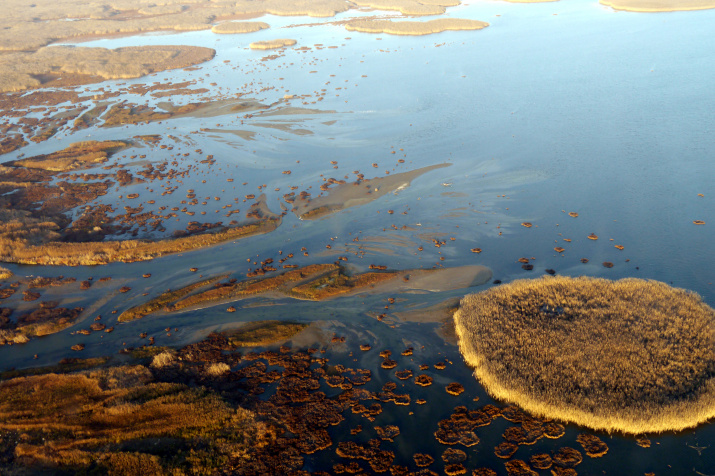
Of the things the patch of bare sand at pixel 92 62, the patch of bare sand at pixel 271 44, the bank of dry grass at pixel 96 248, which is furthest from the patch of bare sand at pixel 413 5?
the bank of dry grass at pixel 96 248

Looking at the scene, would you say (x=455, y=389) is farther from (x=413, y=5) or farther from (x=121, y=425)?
(x=413, y=5)

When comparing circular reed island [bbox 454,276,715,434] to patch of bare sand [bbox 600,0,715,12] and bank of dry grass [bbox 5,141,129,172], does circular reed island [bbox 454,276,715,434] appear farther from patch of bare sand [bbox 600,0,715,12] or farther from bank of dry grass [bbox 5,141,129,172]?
patch of bare sand [bbox 600,0,715,12]

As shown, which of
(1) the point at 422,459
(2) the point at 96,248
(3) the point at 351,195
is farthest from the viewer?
(3) the point at 351,195

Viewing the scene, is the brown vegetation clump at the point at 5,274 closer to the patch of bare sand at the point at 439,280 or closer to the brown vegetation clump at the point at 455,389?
the patch of bare sand at the point at 439,280

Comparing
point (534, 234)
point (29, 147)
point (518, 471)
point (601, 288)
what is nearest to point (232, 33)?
point (29, 147)

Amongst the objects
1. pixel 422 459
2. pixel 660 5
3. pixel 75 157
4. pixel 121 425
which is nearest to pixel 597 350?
pixel 422 459

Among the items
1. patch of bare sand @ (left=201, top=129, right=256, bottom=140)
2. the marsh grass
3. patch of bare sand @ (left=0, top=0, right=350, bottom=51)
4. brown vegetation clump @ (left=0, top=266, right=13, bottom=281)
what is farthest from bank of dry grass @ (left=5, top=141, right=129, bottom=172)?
patch of bare sand @ (left=0, top=0, right=350, bottom=51)
